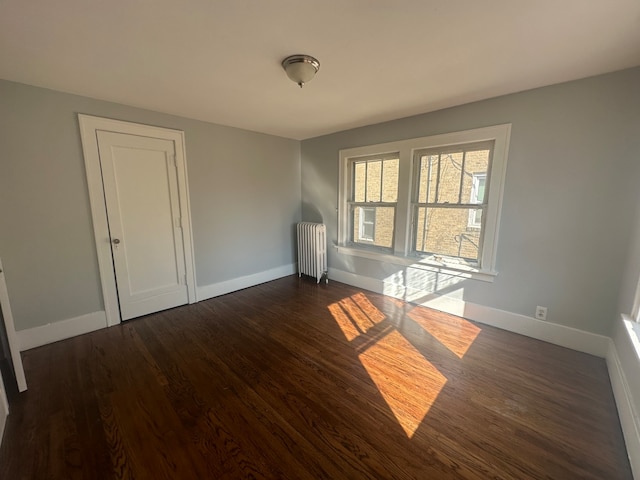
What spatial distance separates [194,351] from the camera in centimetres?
231

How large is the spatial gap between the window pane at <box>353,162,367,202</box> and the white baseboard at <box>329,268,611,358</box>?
1256mm

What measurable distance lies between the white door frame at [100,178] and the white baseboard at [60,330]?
0.10 m

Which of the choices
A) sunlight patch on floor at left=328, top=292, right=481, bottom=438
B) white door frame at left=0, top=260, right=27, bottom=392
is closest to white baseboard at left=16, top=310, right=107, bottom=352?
white door frame at left=0, top=260, right=27, bottom=392

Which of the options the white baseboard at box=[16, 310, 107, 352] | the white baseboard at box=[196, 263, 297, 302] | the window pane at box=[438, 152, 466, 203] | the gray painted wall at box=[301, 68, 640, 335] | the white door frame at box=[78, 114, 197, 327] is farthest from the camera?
the white baseboard at box=[196, 263, 297, 302]

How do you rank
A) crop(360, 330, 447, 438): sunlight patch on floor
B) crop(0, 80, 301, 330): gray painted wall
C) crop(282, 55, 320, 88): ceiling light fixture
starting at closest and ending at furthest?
crop(360, 330, 447, 438): sunlight patch on floor
crop(282, 55, 320, 88): ceiling light fixture
crop(0, 80, 301, 330): gray painted wall

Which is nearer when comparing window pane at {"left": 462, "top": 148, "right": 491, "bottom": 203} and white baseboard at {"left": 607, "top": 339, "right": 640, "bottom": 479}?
white baseboard at {"left": 607, "top": 339, "right": 640, "bottom": 479}

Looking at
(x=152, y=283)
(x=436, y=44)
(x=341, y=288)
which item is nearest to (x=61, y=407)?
(x=152, y=283)

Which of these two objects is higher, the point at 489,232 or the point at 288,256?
the point at 489,232

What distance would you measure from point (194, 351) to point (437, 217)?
2972mm

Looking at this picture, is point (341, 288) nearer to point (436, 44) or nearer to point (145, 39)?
point (436, 44)

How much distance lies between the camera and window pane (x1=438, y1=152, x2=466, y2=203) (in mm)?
2827

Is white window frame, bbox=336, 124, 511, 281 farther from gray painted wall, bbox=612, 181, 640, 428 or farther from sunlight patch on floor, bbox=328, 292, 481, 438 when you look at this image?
gray painted wall, bbox=612, 181, 640, 428

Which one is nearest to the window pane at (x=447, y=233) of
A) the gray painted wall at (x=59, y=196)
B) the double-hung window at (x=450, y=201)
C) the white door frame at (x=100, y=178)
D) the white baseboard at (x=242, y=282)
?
the double-hung window at (x=450, y=201)

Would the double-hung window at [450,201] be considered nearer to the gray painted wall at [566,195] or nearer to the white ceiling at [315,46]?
the gray painted wall at [566,195]
